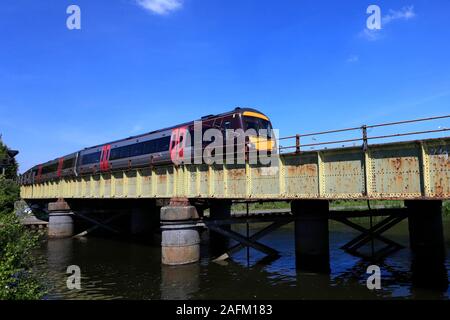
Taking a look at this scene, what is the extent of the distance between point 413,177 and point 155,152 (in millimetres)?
17855

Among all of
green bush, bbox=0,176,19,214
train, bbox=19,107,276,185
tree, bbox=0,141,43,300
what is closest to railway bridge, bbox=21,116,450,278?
train, bbox=19,107,276,185

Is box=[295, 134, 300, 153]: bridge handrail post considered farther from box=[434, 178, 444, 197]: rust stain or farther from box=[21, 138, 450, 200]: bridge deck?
box=[434, 178, 444, 197]: rust stain

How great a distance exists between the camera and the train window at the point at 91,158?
3442 cm

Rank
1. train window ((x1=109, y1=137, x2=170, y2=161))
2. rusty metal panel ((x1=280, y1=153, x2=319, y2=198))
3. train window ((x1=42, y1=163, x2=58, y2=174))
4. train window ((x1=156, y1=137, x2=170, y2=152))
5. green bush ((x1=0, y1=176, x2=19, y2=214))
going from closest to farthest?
rusty metal panel ((x1=280, y1=153, x2=319, y2=198)) → green bush ((x1=0, y1=176, x2=19, y2=214)) → train window ((x1=156, y1=137, x2=170, y2=152)) → train window ((x1=109, y1=137, x2=170, y2=161)) → train window ((x1=42, y1=163, x2=58, y2=174))

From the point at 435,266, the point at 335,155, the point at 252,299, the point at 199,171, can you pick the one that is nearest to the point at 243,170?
the point at 199,171

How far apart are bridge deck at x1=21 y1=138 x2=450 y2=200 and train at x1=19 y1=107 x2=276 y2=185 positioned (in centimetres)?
133

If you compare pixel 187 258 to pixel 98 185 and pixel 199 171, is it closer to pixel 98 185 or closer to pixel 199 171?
pixel 199 171

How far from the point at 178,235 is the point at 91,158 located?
20832 mm

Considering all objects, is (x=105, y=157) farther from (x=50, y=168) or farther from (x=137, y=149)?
(x=50, y=168)

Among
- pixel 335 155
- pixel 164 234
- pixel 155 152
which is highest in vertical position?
pixel 155 152

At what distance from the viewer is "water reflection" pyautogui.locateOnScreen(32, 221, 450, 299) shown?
13.2 m

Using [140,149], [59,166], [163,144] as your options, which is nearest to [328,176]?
[163,144]
